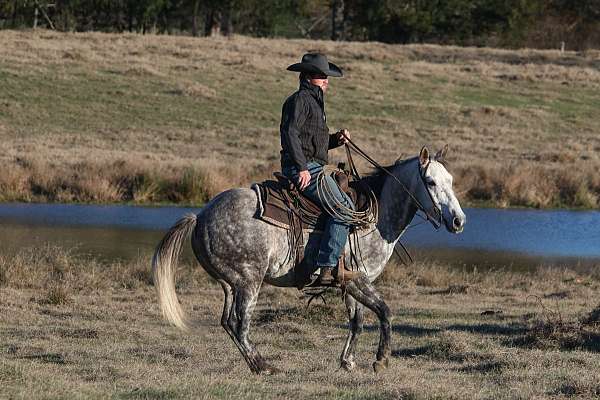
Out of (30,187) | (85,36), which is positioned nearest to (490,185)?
(30,187)

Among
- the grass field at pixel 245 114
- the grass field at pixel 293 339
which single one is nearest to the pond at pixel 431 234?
the grass field at pixel 245 114

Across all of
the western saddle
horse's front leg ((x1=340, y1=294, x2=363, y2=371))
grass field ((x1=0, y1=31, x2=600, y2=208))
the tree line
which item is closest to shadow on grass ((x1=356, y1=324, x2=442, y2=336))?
horse's front leg ((x1=340, y1=294, x2=363, y2=371))

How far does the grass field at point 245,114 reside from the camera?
3044 cm

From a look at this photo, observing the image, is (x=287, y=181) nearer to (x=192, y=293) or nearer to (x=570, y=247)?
(x=192, y=293)

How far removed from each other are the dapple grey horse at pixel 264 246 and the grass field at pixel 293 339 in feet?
1.40

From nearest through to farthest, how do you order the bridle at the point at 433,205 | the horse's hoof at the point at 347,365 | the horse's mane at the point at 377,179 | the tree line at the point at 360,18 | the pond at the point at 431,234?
the horse's hoof at the point at 347,365, the bridle at the point at 433,205, the horse's mane at the point at 377,179, the pond at the point at 431,234, the tree line at the point at 360,18

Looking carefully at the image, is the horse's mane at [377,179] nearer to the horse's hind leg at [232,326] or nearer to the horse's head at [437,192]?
the horse's head at [437,192]

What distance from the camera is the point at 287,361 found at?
36.8 feet

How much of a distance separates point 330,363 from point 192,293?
599 centimetres

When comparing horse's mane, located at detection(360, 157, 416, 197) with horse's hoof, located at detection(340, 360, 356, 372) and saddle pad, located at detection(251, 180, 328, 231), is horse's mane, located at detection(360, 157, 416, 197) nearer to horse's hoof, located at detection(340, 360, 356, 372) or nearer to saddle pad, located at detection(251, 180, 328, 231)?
saddle pad, located at detection(251, 180, 328, 231)

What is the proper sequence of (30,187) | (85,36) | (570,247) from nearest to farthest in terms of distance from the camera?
(570,247), (30,187), (85,36)

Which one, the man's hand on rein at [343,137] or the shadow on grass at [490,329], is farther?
the shadow on grass at [490,329]

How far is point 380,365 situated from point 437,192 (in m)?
1.57

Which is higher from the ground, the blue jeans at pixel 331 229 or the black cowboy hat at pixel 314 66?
the black cowboy hat at pixel 314 66
